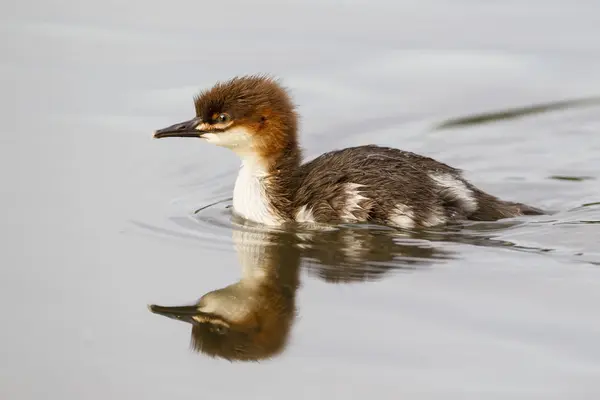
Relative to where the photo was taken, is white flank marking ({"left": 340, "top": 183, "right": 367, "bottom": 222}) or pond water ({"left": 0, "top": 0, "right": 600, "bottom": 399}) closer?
pond water ({"left": 0, "top": 0, "right": 600, "bottom": 399})

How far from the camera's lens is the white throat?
7.82 m

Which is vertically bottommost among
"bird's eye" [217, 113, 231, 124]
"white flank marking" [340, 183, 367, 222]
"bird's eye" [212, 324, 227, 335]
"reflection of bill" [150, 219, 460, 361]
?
"bird's eye" [212, 324, 227, 335]

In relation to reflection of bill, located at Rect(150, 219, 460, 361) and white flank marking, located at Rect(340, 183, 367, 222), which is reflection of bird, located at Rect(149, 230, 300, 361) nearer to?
reflection of bill, located at Rect(150, 219, 460, 361)

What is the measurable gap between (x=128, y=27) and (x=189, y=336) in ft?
18.4

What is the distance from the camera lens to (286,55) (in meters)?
10.6

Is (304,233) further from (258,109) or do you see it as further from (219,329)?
(219,329)

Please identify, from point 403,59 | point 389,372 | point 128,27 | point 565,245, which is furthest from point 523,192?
point 128,27

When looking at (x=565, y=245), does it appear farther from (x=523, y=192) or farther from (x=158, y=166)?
(x=158, y=166)

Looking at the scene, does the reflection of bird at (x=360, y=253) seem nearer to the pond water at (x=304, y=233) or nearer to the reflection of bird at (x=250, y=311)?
the pond water at (x=304, y=233)

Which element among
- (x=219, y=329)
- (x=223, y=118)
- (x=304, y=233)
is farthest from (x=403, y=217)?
(x=219, y=329)

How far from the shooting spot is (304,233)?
7.60m

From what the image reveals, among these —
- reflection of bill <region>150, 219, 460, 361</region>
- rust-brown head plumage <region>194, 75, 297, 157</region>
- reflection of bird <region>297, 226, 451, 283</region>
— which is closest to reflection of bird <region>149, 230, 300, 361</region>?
reflection of bill <region>150, 219, 460, 361</region>

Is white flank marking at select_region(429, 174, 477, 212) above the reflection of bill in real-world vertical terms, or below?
above

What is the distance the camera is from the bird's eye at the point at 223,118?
25.5ft
